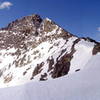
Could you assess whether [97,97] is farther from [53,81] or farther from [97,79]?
[53,81]

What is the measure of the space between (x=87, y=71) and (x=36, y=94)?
76.4 inches

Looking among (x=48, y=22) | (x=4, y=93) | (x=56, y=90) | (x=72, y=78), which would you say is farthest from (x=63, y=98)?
(x=48, y=22)

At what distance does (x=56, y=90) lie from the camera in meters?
9.02

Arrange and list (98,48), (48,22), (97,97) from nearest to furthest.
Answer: (97,97), (98,48), (48,22)

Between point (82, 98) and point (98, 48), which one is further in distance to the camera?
point (98, 48)

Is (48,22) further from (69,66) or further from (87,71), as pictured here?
(87,71)

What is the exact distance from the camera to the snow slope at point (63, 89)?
8773 millimetres

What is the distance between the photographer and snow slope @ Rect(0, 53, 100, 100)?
28.8 feet

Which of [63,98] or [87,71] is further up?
[87,71]

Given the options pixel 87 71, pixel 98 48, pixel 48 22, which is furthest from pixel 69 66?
pixel 48 22

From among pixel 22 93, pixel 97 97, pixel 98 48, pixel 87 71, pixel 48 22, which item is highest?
pixel 48 22

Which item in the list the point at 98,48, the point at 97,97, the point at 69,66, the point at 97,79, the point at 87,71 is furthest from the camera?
the point at 69,66

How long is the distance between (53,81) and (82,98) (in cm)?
127

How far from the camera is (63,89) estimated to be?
9.06 metres
